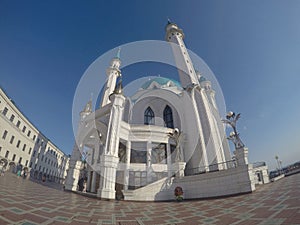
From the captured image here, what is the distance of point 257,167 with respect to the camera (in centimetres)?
1625

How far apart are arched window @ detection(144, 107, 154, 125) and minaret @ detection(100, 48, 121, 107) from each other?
6383 millimetres

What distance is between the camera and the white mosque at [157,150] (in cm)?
1003

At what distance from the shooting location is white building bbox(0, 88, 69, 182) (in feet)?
77.4

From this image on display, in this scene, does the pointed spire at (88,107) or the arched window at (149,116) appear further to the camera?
the arched window at (149,116)

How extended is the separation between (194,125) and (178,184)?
798 cm

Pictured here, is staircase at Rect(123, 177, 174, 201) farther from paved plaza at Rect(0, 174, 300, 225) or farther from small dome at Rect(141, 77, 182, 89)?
small dome at Rect(141, 77, 182, 89)

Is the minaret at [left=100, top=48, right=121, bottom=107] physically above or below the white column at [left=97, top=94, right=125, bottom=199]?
above

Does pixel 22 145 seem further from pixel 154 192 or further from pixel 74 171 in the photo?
pixel 154 192

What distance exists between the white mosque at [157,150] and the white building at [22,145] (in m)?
15.1

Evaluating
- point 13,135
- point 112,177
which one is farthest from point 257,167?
point 13,135

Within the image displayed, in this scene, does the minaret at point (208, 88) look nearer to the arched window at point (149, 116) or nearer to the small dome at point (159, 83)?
the small dome at point (159, 83)

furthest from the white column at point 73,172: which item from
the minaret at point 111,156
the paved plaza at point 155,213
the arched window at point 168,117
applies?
the arched window at point 168,117

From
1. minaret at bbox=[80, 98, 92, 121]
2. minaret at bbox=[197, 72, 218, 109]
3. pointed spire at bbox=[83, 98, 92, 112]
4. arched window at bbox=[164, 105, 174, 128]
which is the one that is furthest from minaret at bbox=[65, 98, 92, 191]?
minaret at bbox=[197, 72, 218, 109]

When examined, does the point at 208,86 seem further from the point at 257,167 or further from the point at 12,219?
the point at 12,219
